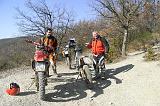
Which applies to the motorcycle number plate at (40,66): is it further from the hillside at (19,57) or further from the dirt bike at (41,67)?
the hillside at (19,57)

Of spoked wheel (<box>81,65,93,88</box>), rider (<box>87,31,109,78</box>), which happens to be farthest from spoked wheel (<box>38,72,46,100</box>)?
rider (<box>87,31,109,78</box>)

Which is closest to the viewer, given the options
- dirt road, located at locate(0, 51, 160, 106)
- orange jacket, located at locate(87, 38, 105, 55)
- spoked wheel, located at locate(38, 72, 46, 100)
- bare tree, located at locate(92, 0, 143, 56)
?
dirt road, located at locate(0, 51, 160, 106)

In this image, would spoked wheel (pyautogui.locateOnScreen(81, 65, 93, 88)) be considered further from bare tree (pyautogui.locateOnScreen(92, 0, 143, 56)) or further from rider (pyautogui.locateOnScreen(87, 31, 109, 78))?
bare tree (pyautogui.locateOnScreen(92, 0, 143, 56))

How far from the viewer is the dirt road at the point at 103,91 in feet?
31.2

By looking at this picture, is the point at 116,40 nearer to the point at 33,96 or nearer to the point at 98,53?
the point at 98,53

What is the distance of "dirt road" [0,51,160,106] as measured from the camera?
9523 mm

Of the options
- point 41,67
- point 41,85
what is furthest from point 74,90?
point 41,67

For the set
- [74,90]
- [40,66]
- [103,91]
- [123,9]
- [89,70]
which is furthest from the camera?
[123,9]

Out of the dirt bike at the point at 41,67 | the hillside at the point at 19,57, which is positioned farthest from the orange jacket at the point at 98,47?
the hillside at the point at 19,57

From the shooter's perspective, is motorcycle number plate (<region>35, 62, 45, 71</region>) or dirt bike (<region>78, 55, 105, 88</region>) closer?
motorcycle number plate (<region>35, 62, 45, 71</region>)

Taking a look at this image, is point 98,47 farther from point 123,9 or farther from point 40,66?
point 123,9

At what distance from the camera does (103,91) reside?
10.5 metres

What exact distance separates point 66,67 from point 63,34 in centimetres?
629

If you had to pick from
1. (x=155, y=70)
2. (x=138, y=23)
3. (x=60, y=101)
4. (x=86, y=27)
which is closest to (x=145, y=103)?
(x=60, y=101)
